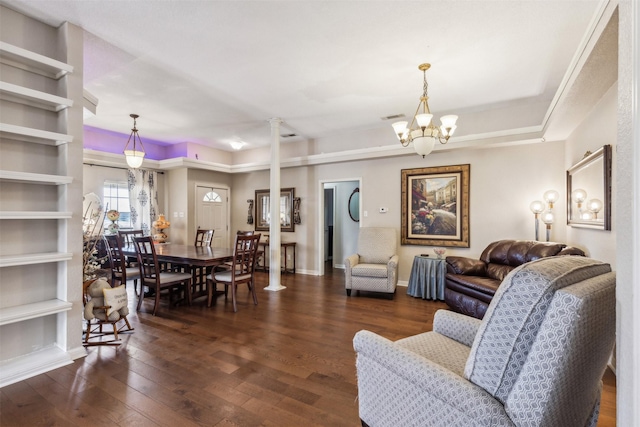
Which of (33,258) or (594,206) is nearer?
(33,258)

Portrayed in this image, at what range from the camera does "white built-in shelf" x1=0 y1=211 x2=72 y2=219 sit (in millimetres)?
2137

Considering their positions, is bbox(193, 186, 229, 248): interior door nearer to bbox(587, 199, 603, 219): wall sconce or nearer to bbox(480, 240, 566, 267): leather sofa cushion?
bbox(480, 240, 566, 267): leather sofa cushion

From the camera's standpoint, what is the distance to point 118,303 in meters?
2.84

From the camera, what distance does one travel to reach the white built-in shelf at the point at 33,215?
7.01ft

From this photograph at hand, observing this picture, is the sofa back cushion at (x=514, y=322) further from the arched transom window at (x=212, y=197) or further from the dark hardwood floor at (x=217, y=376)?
the arched transom window at (x=212, y=197)

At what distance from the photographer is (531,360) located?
94 cm

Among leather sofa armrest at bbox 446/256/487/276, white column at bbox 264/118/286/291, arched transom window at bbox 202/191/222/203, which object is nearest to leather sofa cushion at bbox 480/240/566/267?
leather sofa armrest at bbox 446/256/487/276

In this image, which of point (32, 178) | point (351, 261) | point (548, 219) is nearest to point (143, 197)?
point (32, 178)

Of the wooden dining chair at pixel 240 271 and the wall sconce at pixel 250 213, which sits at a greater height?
the wall sconce at pixel 250 213

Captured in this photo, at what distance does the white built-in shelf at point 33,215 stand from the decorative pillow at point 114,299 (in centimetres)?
80

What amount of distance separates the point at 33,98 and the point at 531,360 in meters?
3.60

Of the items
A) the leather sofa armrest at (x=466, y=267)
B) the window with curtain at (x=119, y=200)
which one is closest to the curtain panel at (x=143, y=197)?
the window with curtain at (x=119, y=200)

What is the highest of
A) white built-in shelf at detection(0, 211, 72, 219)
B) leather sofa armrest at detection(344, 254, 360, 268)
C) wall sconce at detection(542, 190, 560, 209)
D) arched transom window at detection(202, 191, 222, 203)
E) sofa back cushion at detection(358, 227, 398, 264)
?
arched transom window at detection(202, 191, 222, 203)

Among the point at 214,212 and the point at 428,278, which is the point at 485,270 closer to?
the point at 428,278
